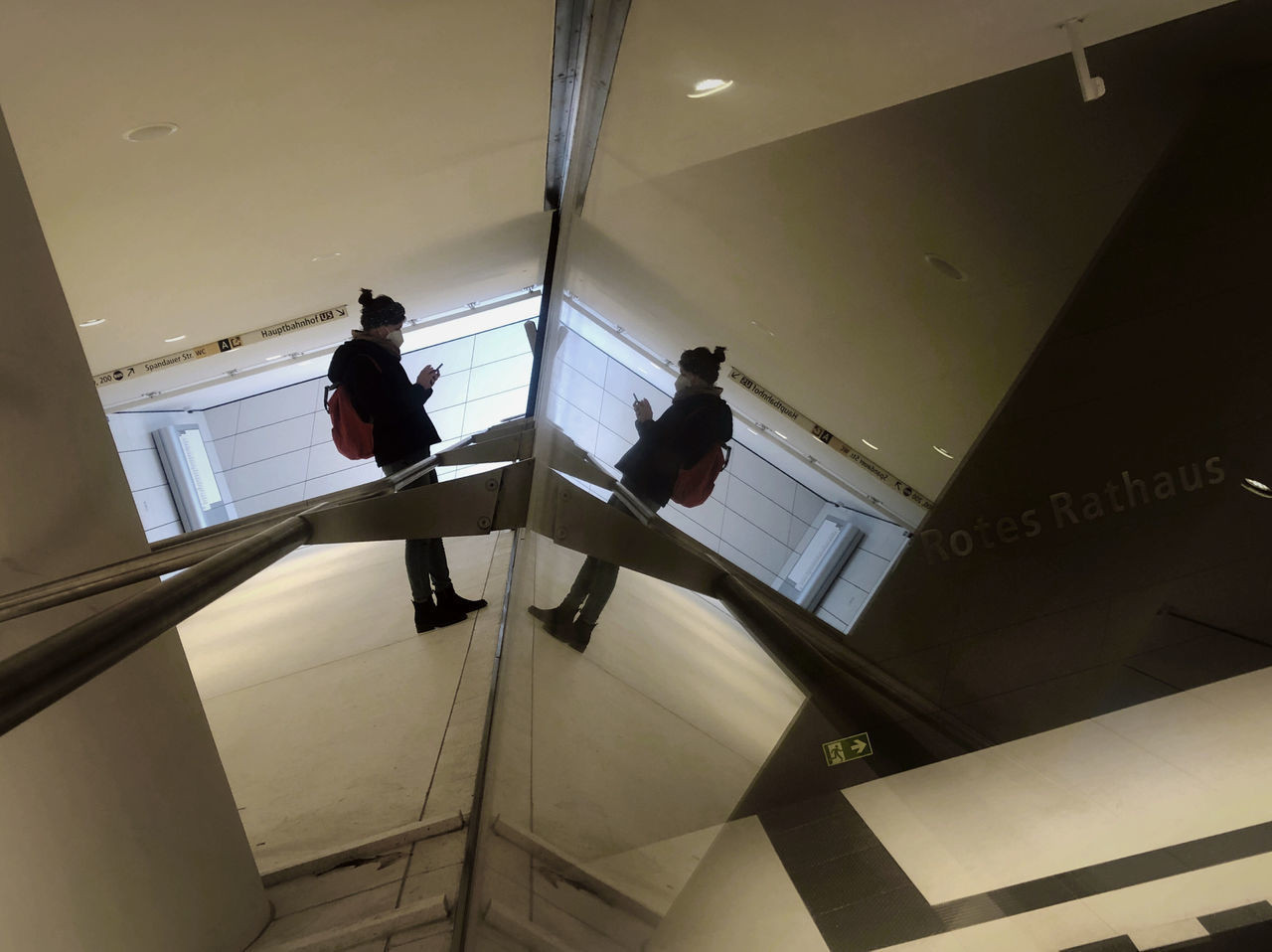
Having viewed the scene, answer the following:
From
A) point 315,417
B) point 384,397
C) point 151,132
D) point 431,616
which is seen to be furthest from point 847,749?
point 315,417

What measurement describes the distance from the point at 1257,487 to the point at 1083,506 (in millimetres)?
36

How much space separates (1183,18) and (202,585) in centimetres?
102

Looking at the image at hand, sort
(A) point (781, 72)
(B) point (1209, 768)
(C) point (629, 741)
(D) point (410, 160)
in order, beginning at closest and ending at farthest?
1. (B) point (1209, 768)
2. (A) point (781, 72)
3. (C) point (629, 741)
4. (D) point (410, 160)

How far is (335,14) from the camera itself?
1.75 meters

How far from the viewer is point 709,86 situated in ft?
1.82

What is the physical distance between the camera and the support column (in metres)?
1.03

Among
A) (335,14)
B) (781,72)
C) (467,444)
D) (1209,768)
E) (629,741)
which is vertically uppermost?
(467,444)

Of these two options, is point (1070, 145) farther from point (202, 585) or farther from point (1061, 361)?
point (202, 585)

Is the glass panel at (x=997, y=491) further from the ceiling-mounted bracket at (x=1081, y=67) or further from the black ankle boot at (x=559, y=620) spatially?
the black ankle boot at (x=559, y=620)

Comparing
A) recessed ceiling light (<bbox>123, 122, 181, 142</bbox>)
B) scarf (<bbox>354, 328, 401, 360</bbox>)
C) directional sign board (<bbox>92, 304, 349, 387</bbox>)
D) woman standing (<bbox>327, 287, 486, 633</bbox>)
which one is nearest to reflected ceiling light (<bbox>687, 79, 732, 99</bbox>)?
recessed ceiling light (<bbox>123, 122, 181, 142</bbox>)

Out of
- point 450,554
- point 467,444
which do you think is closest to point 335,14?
point 467,444

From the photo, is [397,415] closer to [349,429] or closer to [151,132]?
[349,429]

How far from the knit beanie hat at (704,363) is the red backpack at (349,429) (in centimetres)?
350

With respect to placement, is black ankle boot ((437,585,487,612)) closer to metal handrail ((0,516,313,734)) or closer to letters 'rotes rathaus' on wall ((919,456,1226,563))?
metal handrail ((0,516,313,734))
